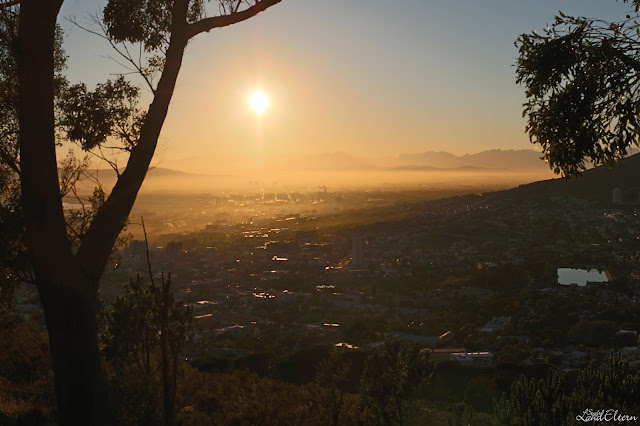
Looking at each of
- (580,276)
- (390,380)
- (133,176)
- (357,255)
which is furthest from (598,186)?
(133,176)

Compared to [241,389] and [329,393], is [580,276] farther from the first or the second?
[241,389]

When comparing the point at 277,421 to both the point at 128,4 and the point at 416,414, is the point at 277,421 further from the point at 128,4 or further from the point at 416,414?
the point at 128,4

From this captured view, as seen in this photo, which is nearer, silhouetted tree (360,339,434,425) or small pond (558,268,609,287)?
silhouetted tree (360,339,434,425)

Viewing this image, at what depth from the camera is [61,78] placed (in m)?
8.25

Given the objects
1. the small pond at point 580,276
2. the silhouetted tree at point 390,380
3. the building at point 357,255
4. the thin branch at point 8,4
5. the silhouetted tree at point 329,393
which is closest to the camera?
the thin branch at point 8,4

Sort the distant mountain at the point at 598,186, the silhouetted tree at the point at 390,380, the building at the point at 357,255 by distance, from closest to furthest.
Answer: the silhouetted tree at the point at 390,380 → the building at the point at 357,255 → the distant mountain at the point at 598,186

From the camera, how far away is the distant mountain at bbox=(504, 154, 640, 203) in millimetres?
80875

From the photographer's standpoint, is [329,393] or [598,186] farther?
[598,186]

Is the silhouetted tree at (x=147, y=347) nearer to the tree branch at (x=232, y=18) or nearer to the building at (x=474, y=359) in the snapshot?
the tree branch at (x=232, y=18)

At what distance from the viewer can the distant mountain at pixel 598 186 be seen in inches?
3184

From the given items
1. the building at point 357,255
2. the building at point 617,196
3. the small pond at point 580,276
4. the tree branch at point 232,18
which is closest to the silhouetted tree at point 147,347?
the tree branch at point 232,18

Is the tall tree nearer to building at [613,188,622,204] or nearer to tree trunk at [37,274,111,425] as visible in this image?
tree trunk at [37,274,111,425]

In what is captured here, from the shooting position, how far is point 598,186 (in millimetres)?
84938

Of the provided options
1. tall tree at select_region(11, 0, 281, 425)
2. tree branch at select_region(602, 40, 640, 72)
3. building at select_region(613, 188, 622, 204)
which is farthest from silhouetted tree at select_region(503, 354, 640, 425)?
building at select_region(613, 188, 622, 204)
